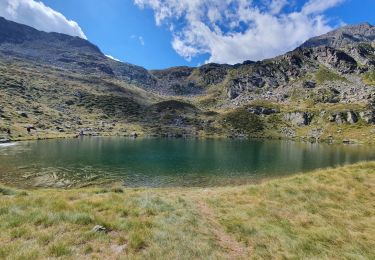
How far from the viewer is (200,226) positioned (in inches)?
607

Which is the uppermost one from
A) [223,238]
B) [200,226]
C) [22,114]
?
[22,114]

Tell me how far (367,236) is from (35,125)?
19531 cm

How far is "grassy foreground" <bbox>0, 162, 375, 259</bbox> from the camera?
1092 cm

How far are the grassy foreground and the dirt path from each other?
0.14ft

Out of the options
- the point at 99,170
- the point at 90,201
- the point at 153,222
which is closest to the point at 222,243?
the point at 153,222

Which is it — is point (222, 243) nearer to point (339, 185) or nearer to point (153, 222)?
point (153, 222)

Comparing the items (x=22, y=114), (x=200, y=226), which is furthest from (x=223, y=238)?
(x=22, y=114)

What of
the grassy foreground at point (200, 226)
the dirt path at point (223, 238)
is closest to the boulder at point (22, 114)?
the grassy foreground at point (200, 226)

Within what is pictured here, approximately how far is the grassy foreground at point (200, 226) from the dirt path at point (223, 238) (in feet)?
0.14

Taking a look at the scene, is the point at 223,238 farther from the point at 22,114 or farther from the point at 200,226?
the point at 22,114

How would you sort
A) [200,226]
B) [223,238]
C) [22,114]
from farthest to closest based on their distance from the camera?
1. [22,114]
2. [200,226]
3. [223,238]

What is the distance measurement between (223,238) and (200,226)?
5.35 feet

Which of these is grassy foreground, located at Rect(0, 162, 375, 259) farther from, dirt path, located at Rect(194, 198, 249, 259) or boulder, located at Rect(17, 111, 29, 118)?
boulder, located at Rect(17, 111, 29, 118)

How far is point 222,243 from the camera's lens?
13.4m
